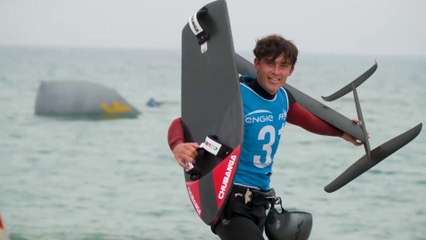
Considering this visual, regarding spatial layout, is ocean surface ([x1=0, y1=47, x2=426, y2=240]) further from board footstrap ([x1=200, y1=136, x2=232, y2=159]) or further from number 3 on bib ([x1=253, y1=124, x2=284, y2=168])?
board footstrap ([x1=200, y1=136, x2=232, y2=159])

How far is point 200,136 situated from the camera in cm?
339

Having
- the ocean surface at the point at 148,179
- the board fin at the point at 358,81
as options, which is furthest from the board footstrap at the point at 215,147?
the ocean surface at the point at 148,179

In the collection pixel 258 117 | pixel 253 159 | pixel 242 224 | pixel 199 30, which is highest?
pixel 199 30

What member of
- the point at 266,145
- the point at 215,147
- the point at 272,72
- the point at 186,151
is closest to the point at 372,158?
the point at 266,145

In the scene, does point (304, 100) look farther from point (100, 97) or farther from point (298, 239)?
point (100, 97)

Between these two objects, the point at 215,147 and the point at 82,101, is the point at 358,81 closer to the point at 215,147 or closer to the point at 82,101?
the point at 215,147

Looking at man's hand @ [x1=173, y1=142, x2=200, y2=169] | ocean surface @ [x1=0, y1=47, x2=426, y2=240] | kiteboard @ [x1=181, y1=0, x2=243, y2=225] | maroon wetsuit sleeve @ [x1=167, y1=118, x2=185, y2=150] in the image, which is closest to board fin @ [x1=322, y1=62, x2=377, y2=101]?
ocean surface @ [x1=0, y1=47, x2=426, y2=240]

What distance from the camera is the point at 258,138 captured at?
3316 millimetres

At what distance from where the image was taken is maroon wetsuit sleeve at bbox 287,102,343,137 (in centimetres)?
361

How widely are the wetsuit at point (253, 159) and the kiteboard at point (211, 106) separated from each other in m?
0.07

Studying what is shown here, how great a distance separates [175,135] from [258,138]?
0.33 m

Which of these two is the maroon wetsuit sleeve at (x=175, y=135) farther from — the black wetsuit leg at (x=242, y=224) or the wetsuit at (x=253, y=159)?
the black wetsuit leg at (x=242, y=224)

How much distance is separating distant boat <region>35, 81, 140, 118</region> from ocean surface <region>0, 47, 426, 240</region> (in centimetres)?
25

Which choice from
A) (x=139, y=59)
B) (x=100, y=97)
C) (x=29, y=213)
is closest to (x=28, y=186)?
(x=29, y=213)
